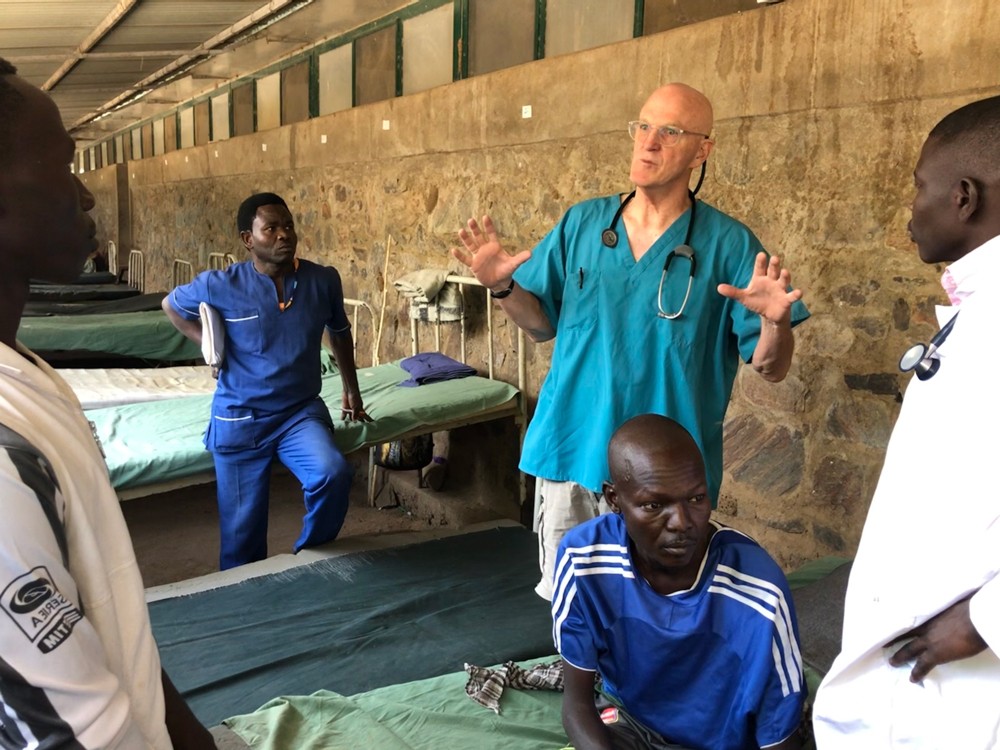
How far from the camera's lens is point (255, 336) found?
10.1 ft

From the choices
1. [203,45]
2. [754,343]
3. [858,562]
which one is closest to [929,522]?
[858,562]

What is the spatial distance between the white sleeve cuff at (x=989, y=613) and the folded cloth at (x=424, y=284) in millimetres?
3630

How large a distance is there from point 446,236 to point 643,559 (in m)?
3.28

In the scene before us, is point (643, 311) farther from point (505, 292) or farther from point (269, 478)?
point (269, 478)

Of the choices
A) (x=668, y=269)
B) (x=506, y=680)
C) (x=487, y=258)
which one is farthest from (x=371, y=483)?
(x=668, y=269)

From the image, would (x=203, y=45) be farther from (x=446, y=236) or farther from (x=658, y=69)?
(x=658, y=69)

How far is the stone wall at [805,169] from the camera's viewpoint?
2.47m

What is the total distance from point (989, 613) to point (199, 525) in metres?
4.36

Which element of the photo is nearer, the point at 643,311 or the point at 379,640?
the point at 643,311

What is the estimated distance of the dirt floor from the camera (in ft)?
13.6

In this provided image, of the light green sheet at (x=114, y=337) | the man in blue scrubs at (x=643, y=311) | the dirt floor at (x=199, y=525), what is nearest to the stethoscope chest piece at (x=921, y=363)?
the man in blue scrubs at (x=643, y=311)

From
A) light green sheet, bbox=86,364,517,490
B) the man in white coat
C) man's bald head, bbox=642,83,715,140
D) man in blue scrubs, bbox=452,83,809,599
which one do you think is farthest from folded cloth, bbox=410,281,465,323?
the man in white coat

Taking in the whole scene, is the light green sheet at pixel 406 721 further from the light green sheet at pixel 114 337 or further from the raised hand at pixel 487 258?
the light green sheet at pixel 114 337

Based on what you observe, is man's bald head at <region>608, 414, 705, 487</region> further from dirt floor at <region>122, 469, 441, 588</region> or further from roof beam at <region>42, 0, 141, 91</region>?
roof beam at <region>42, 0, 141, 91</region>
